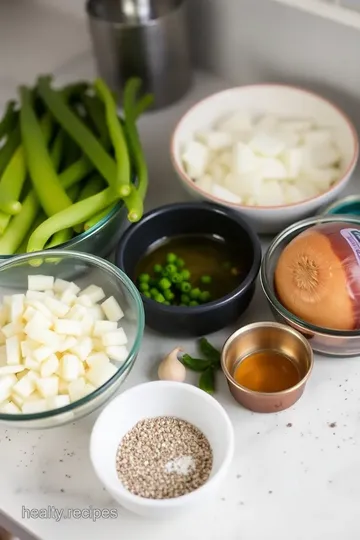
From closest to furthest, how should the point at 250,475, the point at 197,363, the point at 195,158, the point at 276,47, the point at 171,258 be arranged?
the point at 250,475
the point at 197,363
the point at 171,258
the point at 195,158
the point at 276,47

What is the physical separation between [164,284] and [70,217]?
A: 154 mm

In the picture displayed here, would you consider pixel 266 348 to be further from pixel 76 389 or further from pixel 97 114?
pixel 97 114

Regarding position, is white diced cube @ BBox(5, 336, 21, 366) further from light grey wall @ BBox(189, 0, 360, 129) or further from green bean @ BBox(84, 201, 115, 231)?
light grey wall @ BBox(189, 0, 360, 129)

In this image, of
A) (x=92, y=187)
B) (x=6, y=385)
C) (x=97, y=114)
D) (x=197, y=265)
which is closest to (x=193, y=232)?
(x=197, y=265)

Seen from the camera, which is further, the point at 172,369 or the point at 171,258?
the point at 171,258

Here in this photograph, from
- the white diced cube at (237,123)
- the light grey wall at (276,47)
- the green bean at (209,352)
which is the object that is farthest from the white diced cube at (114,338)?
the light grey wall at (276,47)

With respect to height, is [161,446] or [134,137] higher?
[134,137]

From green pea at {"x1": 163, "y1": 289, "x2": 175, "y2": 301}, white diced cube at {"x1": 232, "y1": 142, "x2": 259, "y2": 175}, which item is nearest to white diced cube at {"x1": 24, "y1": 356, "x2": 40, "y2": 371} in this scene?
green pea at {"x1": 163, "y1": 289, "x2": 175, "y2": 301}

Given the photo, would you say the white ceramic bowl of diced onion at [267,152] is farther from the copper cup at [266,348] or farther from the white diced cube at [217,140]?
the copper cup at [266,348]

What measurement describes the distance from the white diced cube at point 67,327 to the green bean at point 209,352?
0.16m

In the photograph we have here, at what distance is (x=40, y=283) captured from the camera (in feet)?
3.04

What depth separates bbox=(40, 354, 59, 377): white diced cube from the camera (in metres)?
0.80

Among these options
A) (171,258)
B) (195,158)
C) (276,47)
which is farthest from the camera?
(276,47)

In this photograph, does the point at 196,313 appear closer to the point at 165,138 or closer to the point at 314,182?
the point at 314,182
